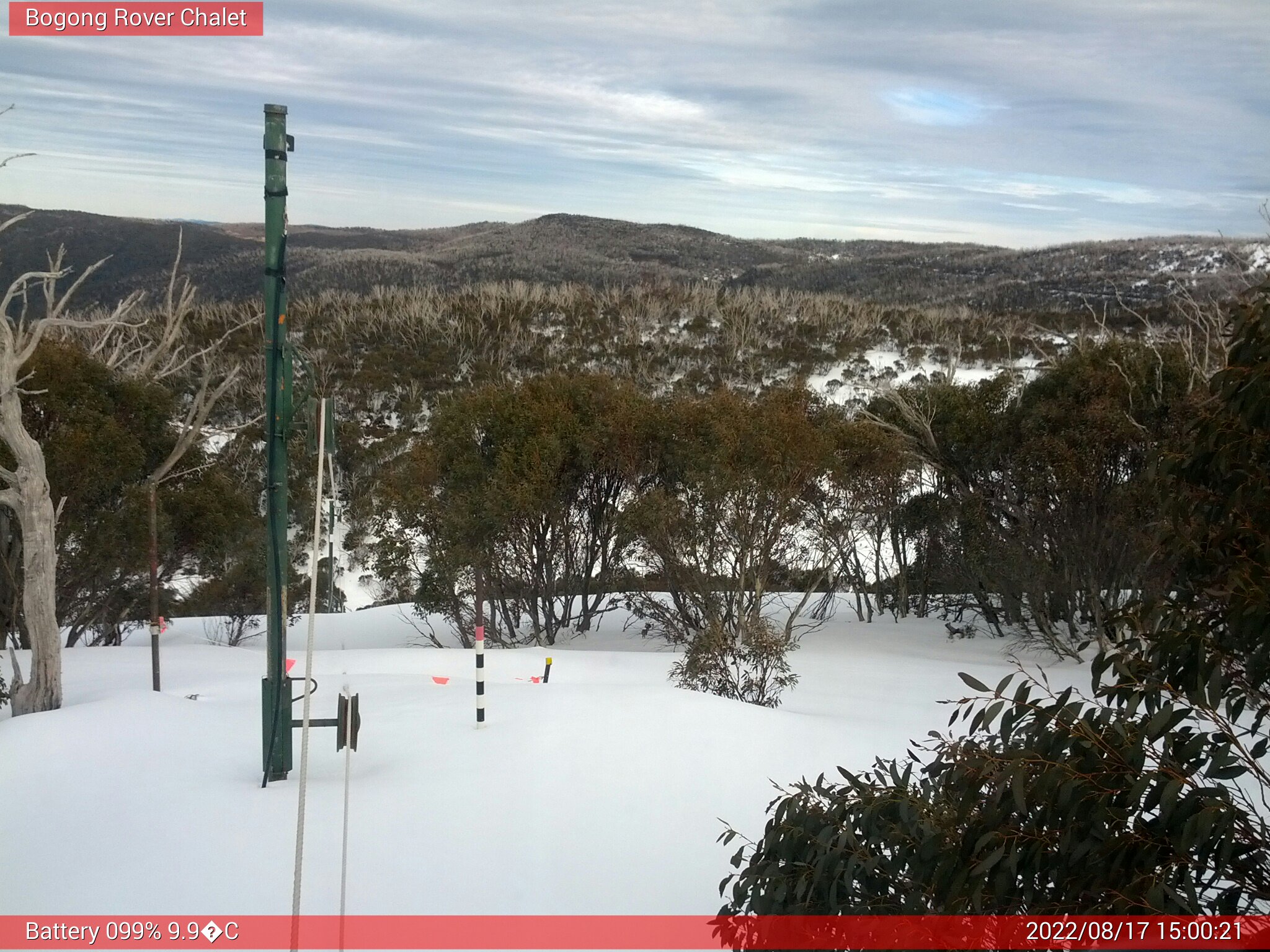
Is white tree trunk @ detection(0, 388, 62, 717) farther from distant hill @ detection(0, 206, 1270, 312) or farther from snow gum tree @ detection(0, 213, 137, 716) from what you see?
distant hill @ detection(0, 206, 1270, 312)

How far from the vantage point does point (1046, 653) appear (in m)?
16.9

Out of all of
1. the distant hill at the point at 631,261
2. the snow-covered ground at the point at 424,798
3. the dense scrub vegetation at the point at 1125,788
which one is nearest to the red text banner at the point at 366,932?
the snow-covered ground at the point at 424,798

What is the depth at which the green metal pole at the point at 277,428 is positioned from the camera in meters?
6.38

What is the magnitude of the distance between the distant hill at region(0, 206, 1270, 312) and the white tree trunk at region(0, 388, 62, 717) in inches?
995

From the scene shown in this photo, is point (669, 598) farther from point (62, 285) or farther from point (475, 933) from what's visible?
point (62, 285)

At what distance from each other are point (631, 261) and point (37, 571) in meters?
72.4

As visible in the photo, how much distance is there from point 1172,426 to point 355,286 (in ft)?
A: 181

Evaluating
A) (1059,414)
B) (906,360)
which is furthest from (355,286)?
(1059,414)

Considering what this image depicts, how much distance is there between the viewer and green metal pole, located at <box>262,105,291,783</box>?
6375 millimetres

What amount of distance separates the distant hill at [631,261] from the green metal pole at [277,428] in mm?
29332

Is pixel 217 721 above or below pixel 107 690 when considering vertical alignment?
above

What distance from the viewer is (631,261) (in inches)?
3142

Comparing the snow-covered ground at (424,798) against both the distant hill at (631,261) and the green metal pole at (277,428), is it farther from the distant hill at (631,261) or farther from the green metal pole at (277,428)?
the distant hill at (631,261)

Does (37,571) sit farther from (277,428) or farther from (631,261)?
(631,261)
